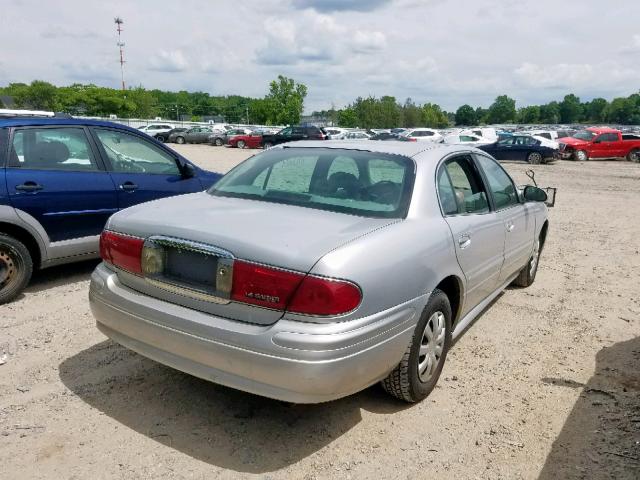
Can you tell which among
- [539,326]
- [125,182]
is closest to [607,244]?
[539,326]

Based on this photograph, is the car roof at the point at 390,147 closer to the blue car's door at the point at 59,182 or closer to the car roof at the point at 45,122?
the blue car's door at the point at 59,182

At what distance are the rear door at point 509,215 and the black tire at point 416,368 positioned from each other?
133 cm

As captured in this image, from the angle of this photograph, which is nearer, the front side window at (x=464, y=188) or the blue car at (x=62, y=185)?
the front side window at (x=464, y=188)

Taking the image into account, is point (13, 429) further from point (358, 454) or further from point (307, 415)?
point (358, 454)

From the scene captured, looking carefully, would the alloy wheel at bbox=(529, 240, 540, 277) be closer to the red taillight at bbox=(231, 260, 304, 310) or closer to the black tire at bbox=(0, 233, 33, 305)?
the red taillight at bbox=(231, 260, 304, 310)

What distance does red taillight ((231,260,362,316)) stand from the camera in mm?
2498

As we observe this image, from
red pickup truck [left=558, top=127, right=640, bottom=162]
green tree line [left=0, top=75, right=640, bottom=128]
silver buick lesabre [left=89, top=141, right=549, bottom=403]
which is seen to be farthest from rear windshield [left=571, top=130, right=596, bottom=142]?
green tree line [left=0, top=75, right=640, bottom=128]

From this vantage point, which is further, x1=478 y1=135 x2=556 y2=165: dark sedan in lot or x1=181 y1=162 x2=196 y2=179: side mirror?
x1=478 y1=135 x2=556 y2=165: dark sedan in lot

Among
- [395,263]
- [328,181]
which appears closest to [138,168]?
[328,181]

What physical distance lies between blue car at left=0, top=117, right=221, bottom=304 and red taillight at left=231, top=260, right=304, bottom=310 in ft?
10.3

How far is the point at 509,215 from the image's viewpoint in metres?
4.51

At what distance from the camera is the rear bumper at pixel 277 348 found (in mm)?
2496

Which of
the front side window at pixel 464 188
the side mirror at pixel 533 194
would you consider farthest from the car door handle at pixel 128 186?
the side mirror at pixel 533 194

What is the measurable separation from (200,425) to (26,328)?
215 centimetres
